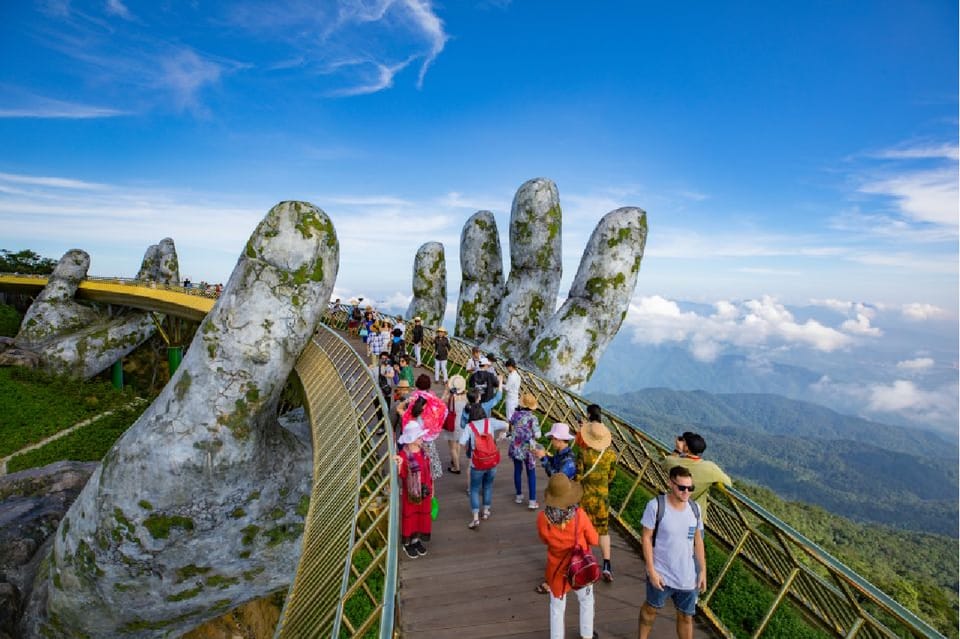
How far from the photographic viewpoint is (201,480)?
1108cm

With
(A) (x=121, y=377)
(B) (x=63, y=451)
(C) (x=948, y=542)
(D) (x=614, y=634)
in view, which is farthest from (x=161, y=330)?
(C) (x=948, y=542)

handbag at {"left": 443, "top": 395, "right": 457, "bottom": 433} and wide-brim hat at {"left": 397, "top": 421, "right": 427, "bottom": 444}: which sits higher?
wide-brim hat at {"left": 397, "top": 421, "right": 427, "bottom": 444}

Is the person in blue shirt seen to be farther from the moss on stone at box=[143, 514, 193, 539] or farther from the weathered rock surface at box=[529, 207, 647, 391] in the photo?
the weathered rock surface at box=[529, 207, 647, 391]

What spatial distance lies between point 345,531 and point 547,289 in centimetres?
1864

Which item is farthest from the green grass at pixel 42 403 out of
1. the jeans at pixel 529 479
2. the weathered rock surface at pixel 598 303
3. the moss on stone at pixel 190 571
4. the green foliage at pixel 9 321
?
the jeans at pixel 529 479

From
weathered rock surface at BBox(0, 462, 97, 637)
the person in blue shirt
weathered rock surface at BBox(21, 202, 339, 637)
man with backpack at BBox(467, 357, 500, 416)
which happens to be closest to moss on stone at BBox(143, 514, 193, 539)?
weathered rock surface at BBox(21, 202, 339, 637)

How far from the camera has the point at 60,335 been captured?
30703 millimetres

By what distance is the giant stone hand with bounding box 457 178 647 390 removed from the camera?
62.6 feet

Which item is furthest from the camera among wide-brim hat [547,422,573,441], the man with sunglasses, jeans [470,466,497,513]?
jeans [470,466,497,513]

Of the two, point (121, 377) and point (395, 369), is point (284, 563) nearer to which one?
point (395, 369)

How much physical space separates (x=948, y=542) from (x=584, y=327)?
119095 mm

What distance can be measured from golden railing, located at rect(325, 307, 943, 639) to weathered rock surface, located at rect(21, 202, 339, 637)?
627cm

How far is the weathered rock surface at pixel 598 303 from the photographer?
18922 mm

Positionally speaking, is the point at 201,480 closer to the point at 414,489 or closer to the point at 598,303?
the point at 414,489
